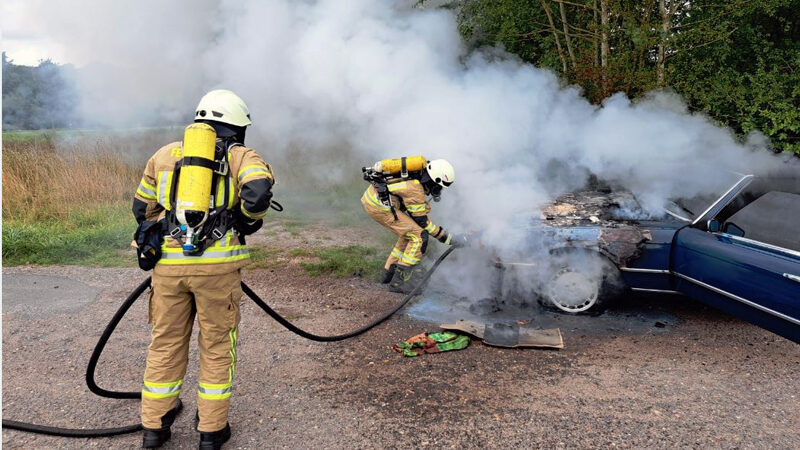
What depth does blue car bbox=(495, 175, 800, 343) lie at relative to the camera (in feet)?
12.3

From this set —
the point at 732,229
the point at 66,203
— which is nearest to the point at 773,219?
the point at 732,229

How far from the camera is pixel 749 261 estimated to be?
12.6 feet

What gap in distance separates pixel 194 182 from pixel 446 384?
2153mm

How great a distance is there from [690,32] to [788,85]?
1553mm

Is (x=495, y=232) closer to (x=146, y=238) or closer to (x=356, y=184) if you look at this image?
(x=146, y=238)

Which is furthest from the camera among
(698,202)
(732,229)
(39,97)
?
(39,97)

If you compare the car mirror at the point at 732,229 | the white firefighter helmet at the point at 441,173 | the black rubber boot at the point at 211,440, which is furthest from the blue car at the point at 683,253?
Answer: the black rubber boot at the point at 211,440

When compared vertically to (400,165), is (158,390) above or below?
below

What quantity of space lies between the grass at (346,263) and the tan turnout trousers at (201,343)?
3279 millimetres

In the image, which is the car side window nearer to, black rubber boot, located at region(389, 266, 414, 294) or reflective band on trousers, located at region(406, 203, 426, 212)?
reflective band on trousers, located at region(406, 203, 426, 212)

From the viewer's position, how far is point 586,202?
17.4 feet

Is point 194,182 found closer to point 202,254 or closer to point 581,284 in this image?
point 202,254

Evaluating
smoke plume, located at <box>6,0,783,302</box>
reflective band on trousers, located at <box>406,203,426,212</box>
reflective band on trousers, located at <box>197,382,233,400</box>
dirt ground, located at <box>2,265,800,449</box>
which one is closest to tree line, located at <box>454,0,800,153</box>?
smoke plume, located at <box>6,0,783,302</box>

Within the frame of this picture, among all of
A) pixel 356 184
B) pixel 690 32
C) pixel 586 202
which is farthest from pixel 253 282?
pixel 690 32
